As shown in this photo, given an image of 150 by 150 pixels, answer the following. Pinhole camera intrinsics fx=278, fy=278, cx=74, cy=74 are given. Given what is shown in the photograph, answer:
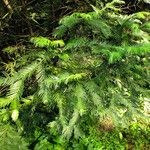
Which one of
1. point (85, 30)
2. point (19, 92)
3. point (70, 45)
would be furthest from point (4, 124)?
point (85, 30)

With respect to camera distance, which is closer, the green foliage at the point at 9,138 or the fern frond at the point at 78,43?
the fern frond at the point at 78,43

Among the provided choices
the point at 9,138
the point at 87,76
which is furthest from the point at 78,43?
the point at 9,138

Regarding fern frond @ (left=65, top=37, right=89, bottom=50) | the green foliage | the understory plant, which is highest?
fern frond @ (left=65, top=37, right=89, bottom=50)

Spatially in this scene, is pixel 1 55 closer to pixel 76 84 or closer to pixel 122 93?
pixel 76 84

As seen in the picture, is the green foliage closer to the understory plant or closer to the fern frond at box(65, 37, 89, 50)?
the understory plant

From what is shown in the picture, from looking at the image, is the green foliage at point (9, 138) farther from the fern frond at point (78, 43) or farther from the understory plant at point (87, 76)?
the fern frond at point (78, 43)

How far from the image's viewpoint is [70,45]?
259 cm

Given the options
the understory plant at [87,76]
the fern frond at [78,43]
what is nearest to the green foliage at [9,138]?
the understory plant at [87,76]

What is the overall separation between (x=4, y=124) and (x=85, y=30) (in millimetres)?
1346

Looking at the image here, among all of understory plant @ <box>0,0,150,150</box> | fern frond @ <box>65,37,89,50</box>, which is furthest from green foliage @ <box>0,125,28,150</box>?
fern frond @ <box>65,37,89,50</box>

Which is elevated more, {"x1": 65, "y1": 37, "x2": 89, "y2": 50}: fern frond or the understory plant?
{"x1": 65, "y1": 37, "x2": 89, "y2": 50}: fern frond

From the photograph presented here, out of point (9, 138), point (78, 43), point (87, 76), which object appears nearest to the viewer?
point (78, 43)

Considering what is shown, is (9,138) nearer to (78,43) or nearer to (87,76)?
(87,76)

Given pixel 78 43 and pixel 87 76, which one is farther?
pixel 87 76
